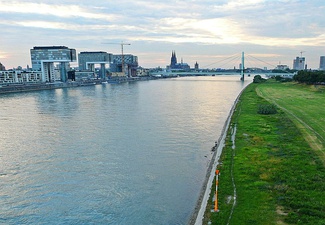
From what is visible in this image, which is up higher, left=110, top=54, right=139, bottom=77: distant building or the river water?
left=110, top=54, right=139, bottom=77: distant building

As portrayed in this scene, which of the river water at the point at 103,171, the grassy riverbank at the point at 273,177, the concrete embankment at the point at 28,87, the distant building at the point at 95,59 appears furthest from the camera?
the distant building at the point at 95,59

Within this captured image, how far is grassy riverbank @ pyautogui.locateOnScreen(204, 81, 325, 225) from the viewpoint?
6488 millimetres

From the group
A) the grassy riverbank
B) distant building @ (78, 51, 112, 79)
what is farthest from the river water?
distant building @ (78, 51, 112, 79)

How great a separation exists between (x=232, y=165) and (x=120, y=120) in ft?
43.0

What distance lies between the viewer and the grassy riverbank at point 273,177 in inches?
255

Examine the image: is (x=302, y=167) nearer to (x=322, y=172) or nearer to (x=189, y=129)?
(x=322, y=172)

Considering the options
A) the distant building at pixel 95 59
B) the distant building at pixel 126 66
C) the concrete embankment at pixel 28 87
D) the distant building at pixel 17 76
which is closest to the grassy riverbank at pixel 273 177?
the concrete embankment at pixel 28 87

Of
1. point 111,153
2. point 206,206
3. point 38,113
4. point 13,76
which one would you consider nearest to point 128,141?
point 111,153

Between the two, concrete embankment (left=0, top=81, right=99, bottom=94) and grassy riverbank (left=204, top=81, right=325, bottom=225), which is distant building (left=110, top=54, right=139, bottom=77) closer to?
concrete embankment (left=0, top=81, right=99, bottom=94)

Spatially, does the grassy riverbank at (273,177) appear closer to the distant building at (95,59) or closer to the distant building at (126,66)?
the distant building at (95,59)

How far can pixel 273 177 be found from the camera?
8.77 meters

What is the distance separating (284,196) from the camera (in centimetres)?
740

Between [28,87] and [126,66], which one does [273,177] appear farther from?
[126,66]

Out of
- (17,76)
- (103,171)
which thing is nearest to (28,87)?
(17,76)
